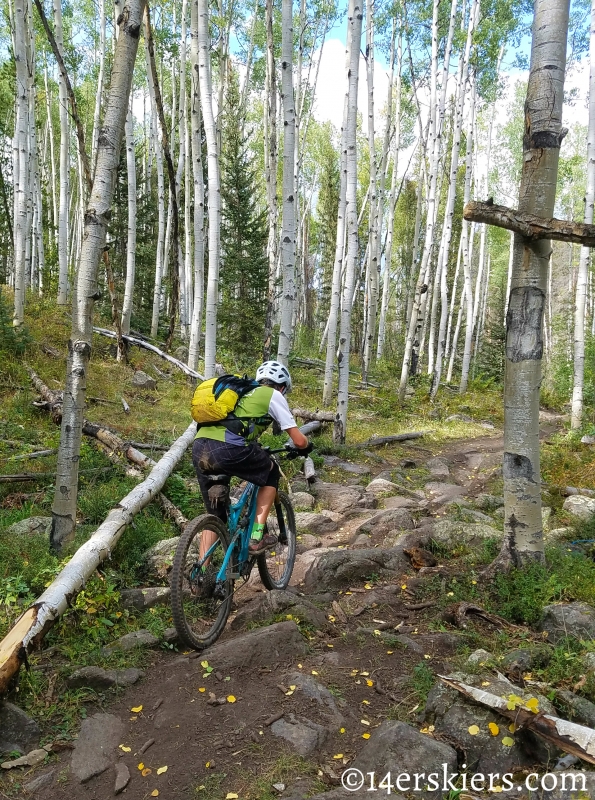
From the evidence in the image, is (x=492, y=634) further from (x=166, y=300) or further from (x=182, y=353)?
(x=166, y=300)

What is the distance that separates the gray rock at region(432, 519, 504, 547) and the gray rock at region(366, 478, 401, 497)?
1996 mm

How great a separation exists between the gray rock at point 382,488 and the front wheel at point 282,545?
2.67 m

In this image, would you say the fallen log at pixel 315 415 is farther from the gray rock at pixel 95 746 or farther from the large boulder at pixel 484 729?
the gray rock at pixel 95 746

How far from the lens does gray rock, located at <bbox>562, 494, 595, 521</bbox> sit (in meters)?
5.72

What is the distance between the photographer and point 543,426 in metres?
13.8

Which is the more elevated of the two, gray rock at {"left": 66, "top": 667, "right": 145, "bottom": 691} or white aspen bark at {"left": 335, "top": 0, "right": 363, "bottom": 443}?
white aspen bark at {"left": 335, "top": 0, "right": 363, "bottom": 443}

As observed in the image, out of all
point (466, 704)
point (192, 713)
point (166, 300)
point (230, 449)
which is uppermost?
point (166, 300)

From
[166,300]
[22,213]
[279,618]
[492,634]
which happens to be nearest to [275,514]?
[279,618]

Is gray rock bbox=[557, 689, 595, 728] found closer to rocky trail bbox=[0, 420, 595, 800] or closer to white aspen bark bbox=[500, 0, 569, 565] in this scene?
rocky trail bbox=[0, 420, 595, 800]

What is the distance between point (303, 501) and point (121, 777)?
459 centimetres

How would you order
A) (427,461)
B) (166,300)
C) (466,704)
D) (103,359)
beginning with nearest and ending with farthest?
(466,704)
(427,461)
(103,359)
(166,300)

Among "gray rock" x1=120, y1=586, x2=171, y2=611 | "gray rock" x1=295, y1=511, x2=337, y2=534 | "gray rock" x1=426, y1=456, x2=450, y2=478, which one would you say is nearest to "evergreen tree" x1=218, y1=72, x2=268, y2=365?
"gray rock" x1=426, y1=456, x2=450, y2=478

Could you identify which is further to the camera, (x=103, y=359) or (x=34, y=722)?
(x=103, y=359)

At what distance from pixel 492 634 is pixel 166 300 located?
19.6 m
